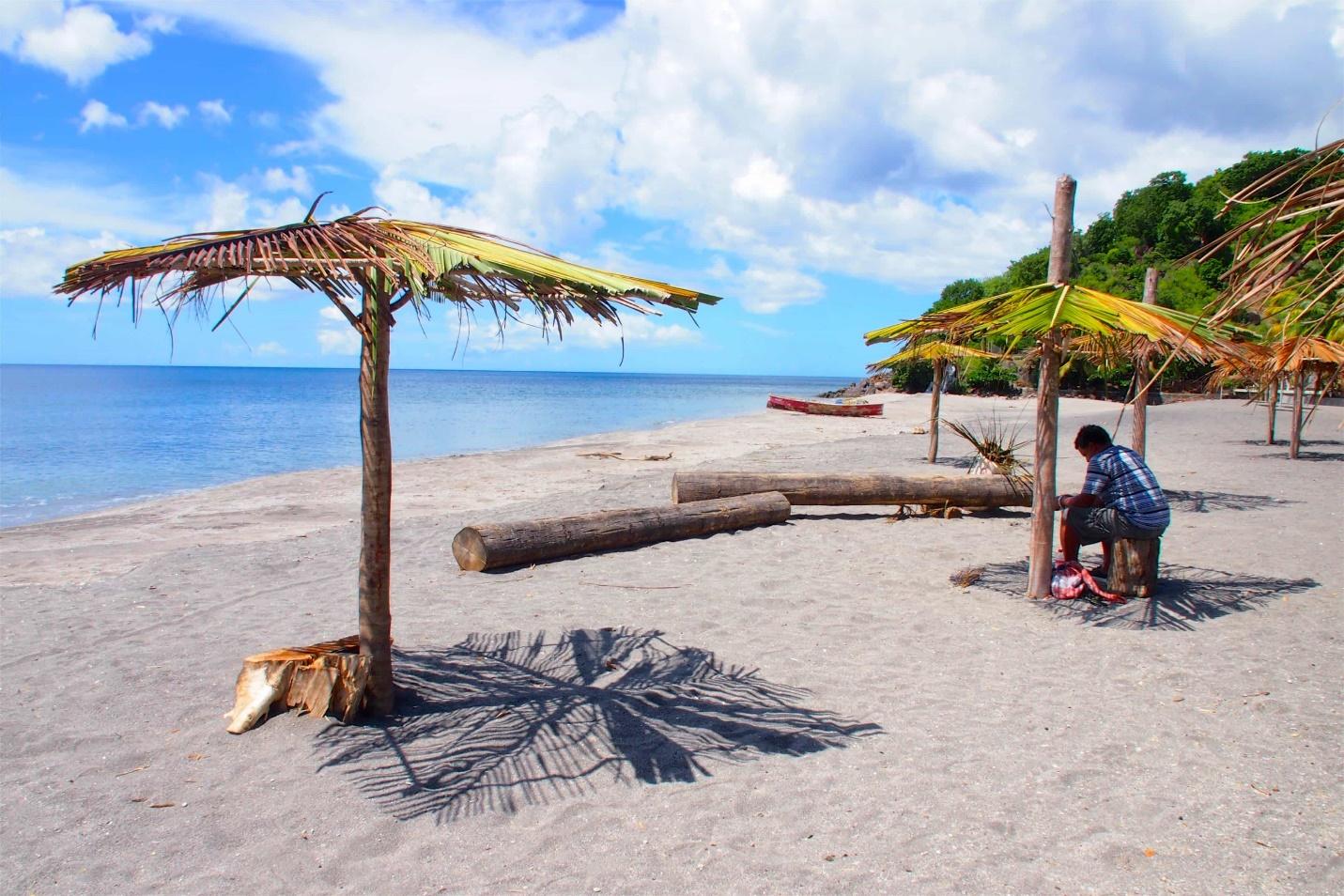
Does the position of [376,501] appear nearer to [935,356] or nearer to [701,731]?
[701,731]

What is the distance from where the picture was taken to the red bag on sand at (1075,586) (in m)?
5.82

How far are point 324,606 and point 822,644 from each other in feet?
11.8

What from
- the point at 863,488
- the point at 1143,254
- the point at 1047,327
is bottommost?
the point at 863,488

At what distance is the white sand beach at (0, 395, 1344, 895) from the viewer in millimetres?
2904

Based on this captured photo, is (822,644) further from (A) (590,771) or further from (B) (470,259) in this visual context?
(B) (470,259)

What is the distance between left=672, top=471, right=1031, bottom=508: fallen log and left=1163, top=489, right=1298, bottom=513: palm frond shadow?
6.25ft

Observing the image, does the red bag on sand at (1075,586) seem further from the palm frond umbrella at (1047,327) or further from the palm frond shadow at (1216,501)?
the palm frond shadow at (1216,501)

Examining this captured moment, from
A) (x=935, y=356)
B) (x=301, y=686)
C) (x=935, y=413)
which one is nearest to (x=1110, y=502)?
(x=301, y=686)

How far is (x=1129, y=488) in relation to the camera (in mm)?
5719

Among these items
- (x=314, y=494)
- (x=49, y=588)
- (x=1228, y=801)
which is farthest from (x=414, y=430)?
(x=1228, y=801)

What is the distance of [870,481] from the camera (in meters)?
9.28

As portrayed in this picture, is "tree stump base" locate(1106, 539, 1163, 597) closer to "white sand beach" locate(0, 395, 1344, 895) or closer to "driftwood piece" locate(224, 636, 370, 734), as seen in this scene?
"white sand beach" locate(0, 395, 1344, 895)

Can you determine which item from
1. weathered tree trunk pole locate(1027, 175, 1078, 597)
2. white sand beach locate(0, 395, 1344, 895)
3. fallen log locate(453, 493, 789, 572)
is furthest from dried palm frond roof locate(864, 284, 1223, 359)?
fallen log locate(453, 493, 789, 572)

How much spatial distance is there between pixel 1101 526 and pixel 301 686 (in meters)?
5.18
